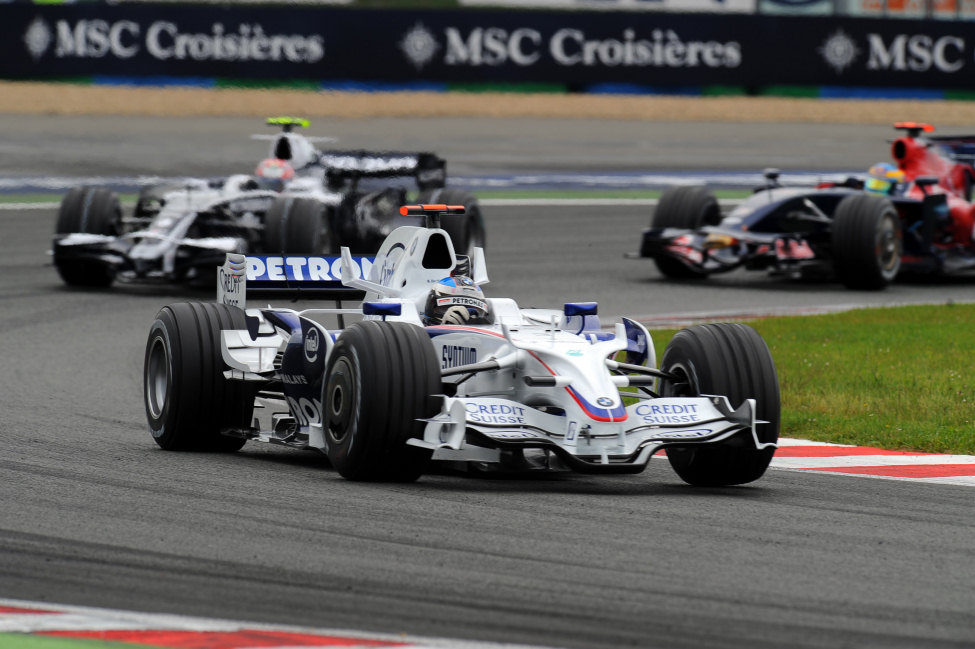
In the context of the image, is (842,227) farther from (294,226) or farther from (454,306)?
(454,306)

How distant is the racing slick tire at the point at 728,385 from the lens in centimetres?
941

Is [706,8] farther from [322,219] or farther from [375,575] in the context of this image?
[375,575]

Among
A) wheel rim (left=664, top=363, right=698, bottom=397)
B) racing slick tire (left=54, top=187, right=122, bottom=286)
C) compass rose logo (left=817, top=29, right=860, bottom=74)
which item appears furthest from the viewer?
compass rose logo (left=817, top=29, right=860, bottom=74)

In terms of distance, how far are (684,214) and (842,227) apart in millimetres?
2064

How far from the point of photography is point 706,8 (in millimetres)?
51125

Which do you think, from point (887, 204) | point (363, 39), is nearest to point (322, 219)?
point (887, 204)

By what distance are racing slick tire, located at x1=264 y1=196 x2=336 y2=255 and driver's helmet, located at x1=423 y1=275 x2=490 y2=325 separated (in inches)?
370

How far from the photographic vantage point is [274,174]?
2225 cm

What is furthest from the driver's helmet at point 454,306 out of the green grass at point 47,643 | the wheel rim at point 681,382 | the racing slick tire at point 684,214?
the racing slick tire at point 684,214

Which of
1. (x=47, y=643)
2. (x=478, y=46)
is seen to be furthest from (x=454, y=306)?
(x=478, y=46)

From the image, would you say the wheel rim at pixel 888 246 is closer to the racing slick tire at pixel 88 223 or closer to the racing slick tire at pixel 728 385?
the racing slick tire at pixel 88 223

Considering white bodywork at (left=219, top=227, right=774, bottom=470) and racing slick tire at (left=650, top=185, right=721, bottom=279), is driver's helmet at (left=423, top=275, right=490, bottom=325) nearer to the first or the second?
white bodywork at (left=219, top=227, right=774, bottom=470)

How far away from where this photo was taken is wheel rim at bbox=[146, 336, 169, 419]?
→ 11.0 meters

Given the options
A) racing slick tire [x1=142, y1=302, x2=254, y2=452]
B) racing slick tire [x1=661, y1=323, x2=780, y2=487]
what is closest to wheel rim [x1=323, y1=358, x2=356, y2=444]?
racing slick tire [x1=142, y1=302, x2=254, y2=452]
